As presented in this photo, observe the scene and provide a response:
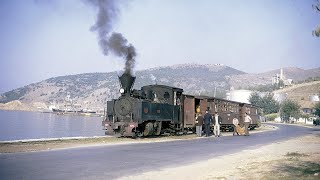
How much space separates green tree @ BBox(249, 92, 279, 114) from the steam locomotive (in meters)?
83.2

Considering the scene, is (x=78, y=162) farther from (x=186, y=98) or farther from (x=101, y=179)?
(x=186, y=98)

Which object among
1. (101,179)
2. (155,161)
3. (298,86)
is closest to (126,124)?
(155,161)

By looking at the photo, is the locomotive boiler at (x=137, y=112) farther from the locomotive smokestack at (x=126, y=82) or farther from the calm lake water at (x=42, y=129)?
the calm lake water at (x=42, y=129)

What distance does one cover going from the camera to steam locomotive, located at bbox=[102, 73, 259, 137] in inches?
922

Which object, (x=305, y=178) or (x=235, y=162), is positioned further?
(x=235, y=162)

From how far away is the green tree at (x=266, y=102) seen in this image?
365 ft

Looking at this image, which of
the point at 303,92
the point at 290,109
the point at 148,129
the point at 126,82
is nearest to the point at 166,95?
the point at 148,129

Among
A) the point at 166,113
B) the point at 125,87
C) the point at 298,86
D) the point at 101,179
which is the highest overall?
the point at 298,86

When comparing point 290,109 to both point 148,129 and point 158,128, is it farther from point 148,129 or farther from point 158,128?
point 148,129

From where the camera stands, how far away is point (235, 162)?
13.0 metres

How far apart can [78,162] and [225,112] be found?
25.4 m

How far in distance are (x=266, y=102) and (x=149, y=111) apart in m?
95.4

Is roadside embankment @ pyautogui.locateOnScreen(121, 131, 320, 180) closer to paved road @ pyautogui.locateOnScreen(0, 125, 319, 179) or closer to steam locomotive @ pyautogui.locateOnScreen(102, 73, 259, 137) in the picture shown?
paved road @ pyautogui.locateOnScreen(0, 125, 319, 179)

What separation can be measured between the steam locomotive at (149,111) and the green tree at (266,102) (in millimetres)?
83201
